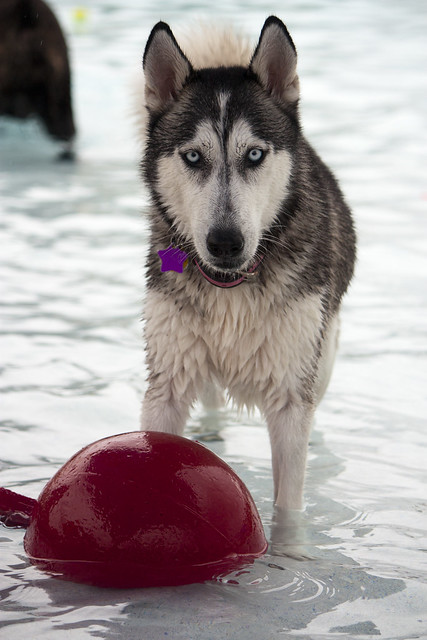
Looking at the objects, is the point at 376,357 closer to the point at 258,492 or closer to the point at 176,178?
the point at 258,492

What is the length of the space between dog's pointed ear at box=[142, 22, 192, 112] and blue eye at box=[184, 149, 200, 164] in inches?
13.6

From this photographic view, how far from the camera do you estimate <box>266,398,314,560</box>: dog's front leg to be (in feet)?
11.6

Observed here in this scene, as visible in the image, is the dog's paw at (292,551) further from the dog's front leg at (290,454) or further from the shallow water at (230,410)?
the dog's front leg at (290,454)

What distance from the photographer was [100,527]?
2.71 m

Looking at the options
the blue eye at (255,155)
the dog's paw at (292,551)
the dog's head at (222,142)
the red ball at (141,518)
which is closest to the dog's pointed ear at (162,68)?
the dog's head at (222,142)

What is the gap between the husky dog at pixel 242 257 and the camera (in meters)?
3.27

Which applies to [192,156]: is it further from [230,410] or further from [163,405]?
[230,410]

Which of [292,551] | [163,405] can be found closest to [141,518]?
[292,551]

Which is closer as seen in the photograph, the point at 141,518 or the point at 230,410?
the point at 141,518

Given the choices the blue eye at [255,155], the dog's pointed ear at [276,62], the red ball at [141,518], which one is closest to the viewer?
the red ball at [141,518]

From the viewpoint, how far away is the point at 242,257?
3197mm

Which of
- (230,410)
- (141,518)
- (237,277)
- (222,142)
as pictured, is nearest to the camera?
(141,518)

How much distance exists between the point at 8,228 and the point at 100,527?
5.00 m

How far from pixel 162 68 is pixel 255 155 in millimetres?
550
